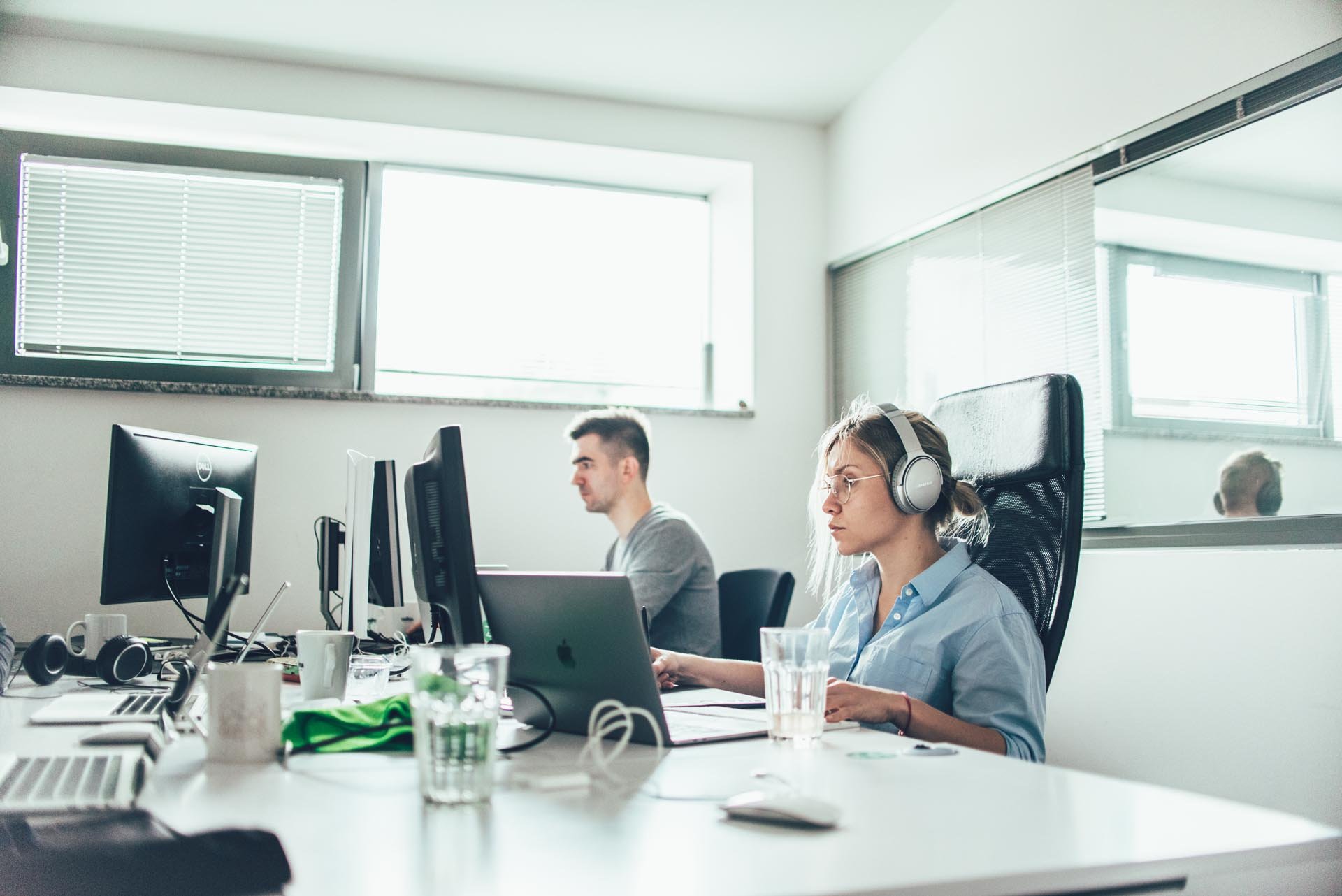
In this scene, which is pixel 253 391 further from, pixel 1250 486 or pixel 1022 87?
pixel 1250 486

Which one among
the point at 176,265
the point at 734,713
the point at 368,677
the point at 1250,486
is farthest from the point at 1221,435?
the point at 176,265

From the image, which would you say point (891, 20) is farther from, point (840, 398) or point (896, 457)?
point (896, 457)

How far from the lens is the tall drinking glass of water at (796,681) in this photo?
43.4 inches

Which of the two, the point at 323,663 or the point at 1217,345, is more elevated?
the point at 1217,345

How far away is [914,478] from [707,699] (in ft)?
1.55

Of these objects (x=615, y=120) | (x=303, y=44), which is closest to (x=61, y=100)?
(x=303, y=44)

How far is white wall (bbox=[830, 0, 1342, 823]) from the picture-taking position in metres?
2.05

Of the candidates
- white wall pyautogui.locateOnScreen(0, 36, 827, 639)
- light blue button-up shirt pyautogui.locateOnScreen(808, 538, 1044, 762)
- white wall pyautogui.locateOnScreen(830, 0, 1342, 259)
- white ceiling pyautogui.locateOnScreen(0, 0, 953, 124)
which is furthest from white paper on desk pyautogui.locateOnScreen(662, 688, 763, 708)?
white ceiling pyautogui.locateOnScreen(0, 0, 953, 124)

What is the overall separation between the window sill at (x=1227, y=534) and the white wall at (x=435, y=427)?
4.91ft

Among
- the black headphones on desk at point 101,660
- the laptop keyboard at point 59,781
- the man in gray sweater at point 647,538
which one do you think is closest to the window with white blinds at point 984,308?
the man in gray sweater at point 647,538

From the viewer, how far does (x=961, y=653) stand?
4.55ft

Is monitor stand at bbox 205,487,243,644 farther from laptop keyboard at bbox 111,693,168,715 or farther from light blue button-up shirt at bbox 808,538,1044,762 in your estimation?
light blue button-up shirt at bbox 808,538,1044,762

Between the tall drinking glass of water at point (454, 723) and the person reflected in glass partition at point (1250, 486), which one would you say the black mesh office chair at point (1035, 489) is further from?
the tall drinking glass of water at point (454, 723)

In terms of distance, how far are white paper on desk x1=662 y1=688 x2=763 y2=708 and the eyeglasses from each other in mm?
351
